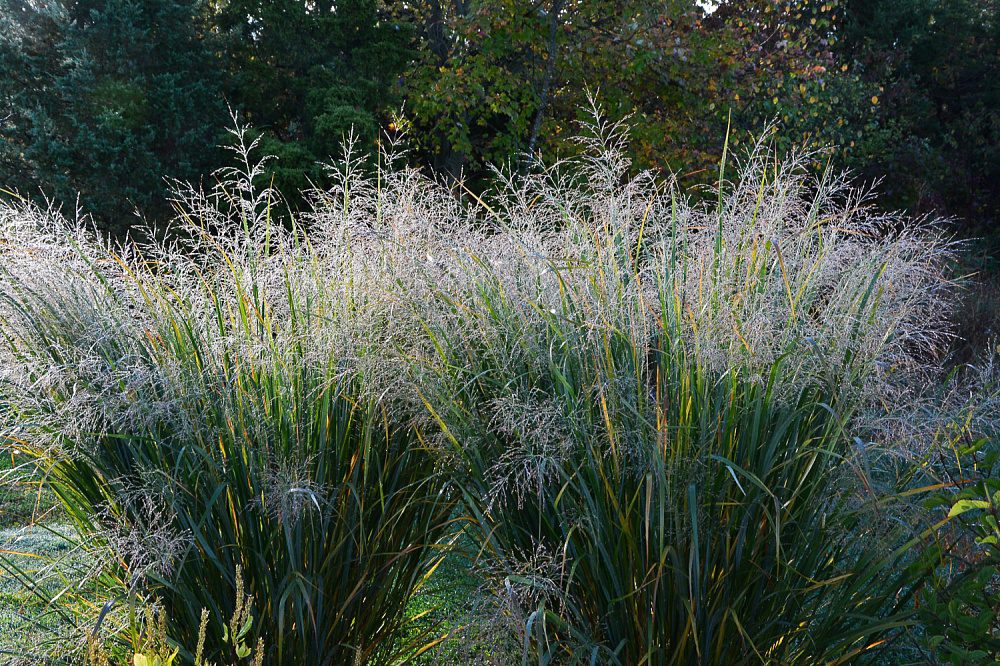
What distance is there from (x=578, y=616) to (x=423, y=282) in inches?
38.7

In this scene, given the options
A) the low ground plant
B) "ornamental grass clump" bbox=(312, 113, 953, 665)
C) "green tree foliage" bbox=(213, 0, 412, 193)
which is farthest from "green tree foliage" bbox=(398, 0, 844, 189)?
"ornamental grass clump" bbox=(312, 113, 953, 665)

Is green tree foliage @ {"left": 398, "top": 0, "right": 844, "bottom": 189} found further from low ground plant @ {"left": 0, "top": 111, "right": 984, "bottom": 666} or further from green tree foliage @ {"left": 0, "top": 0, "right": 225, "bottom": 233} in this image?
low ground plant @ {"left": 0, "top": 111, "right": 984, "bottom": 666}

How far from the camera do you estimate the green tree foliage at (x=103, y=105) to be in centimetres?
1023

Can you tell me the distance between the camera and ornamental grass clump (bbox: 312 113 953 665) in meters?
1.72

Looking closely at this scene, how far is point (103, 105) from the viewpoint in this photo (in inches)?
413

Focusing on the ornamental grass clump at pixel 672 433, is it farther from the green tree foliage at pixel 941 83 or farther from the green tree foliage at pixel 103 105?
the green tree foliage at pixel 941 83

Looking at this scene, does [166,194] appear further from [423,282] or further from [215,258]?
[423,282]

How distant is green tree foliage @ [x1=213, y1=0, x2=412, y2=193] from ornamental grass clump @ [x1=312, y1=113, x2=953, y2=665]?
8.83 m

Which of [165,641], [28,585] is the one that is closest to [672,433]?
[165,641]

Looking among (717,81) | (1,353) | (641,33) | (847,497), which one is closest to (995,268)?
(717,81)

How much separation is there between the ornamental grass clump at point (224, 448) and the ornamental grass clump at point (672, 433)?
9.6 inches

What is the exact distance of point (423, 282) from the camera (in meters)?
2.15

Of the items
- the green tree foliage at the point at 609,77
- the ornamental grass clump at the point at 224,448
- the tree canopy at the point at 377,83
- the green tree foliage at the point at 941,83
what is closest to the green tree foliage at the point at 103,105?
the tree canopy at the point at 377,83

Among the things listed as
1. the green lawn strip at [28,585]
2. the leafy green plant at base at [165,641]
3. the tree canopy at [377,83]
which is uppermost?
the tree canopy at [377,83]
